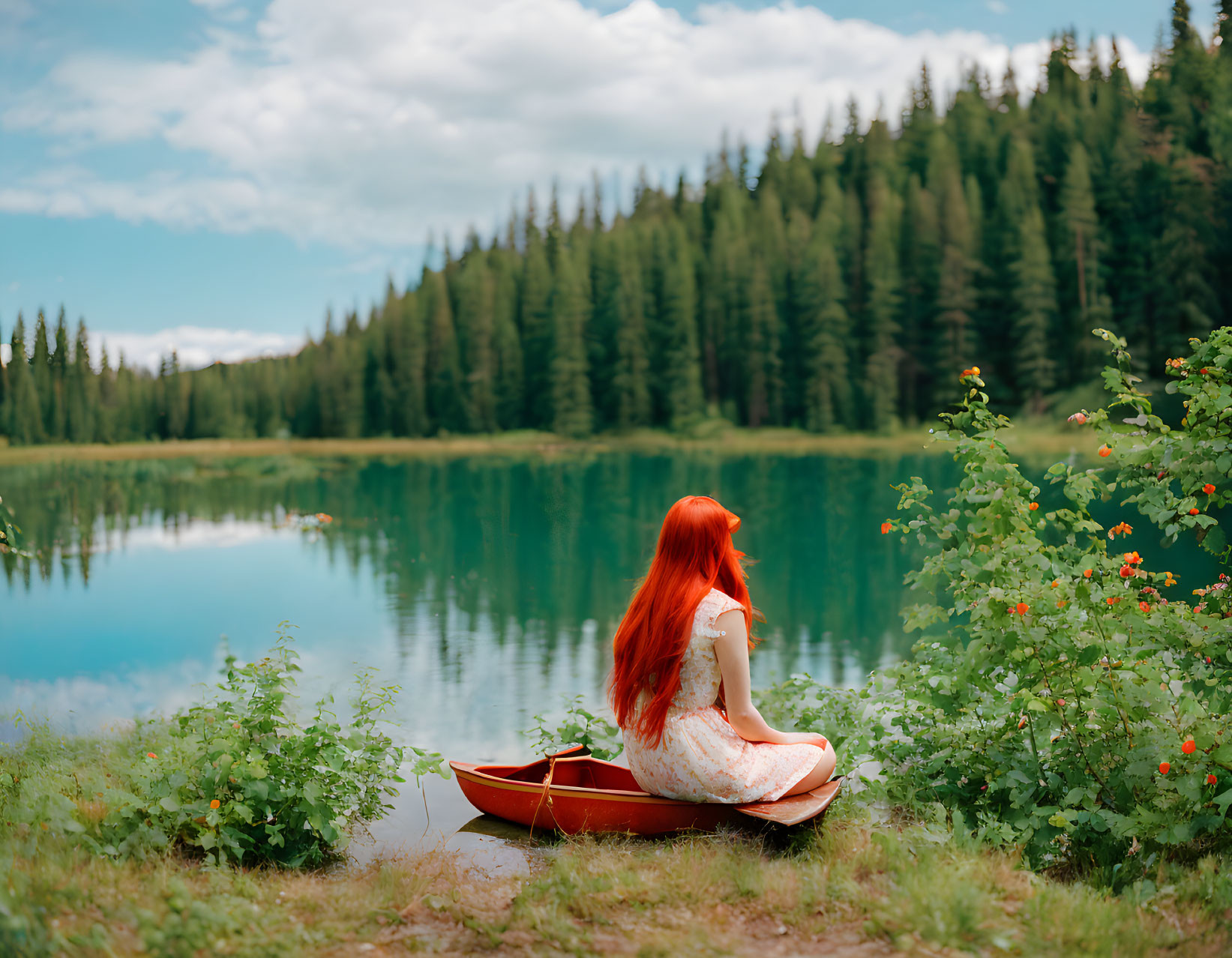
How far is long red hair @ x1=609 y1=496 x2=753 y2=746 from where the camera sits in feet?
12.9

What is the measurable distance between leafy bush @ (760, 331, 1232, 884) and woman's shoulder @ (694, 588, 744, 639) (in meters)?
0.99

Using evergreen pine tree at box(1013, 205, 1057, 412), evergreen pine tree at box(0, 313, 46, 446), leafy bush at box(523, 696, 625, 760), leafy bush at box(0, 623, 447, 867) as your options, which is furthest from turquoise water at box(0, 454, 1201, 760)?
evergreen pine tree at box(0, 313, 46, 446)

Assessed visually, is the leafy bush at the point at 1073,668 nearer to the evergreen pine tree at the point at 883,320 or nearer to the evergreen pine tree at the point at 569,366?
the evergreen pine tree at the point at 883,320

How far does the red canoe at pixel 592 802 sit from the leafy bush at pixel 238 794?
0.36m

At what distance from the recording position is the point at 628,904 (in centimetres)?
334

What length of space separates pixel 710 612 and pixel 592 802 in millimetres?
1103

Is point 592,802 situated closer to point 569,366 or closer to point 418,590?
point 418,590

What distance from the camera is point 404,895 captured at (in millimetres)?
3443

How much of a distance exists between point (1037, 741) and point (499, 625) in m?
9.17

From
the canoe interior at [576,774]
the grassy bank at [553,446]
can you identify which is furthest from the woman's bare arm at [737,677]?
the grassy bank at [553,446]

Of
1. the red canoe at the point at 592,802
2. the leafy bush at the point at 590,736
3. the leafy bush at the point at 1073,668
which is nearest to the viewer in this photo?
the leafy bush at the point at 1073,668

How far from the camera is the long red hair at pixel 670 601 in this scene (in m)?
3.93

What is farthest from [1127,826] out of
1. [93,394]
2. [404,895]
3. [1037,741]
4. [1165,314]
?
[93,394]

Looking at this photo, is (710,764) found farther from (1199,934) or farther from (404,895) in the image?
(1199,934)
